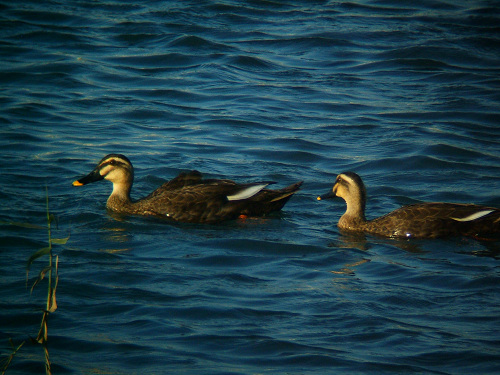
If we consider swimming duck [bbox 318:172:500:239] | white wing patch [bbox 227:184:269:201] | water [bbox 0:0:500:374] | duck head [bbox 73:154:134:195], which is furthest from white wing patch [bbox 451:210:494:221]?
duck head [bbox 73:154:134:195]

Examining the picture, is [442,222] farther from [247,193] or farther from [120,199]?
[120,199]

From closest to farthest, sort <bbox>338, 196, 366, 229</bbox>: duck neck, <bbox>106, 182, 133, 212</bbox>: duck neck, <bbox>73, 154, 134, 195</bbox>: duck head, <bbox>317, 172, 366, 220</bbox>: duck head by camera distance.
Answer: <bbox>338, 196, 366, 229</bbox>: duck neck, <bbox>317, 172, 366, 220</bbox>: duck head, <bbox>106, 182, 133, 212</bbox>: duck neck, <bbox>73, 154, 134, 195</bbox>: duck head

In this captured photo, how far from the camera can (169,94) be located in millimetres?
15016

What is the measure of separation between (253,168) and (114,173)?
218cm

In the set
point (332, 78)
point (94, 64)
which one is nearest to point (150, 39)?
point (94, 64)

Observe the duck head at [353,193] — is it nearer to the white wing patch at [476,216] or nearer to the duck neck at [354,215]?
the duck neck at [354,215]

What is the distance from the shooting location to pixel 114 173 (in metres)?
10.1

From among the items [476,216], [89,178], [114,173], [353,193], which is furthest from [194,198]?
[476,216]

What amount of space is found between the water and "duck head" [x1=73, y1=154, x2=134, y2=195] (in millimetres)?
345

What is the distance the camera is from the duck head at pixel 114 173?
32.8ft

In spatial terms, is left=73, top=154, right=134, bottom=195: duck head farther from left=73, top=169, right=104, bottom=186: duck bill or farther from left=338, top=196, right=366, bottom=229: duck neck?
left=338, top=196, right=366, bottom=229: duck neck

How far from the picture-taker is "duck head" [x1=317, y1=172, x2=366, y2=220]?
9516mm

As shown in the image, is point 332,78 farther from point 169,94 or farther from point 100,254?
point 100,254

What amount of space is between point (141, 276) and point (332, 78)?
971 centimetres
